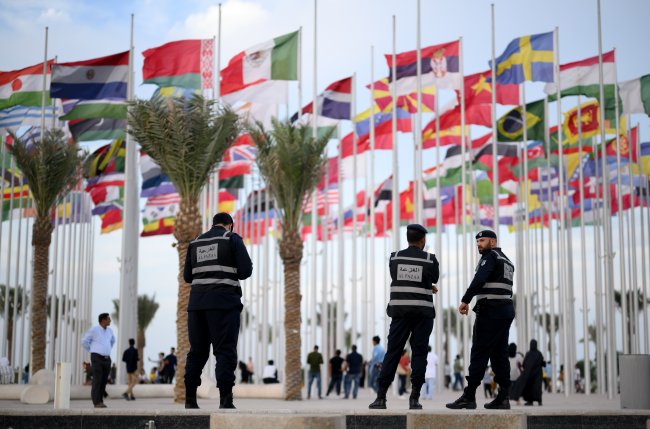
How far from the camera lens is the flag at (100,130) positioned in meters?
34.9

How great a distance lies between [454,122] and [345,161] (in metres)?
9.12

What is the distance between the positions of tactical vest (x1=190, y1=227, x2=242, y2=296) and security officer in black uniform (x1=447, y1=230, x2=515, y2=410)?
2.59 meters

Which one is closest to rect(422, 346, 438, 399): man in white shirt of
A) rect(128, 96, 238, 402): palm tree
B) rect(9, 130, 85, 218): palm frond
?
rect(128, 96, 238, 402): palm tree

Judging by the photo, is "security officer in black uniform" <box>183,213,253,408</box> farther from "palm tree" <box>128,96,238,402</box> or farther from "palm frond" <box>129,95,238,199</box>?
"palm frond" <box>129,95,238,199</box>

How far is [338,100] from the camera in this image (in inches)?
1490

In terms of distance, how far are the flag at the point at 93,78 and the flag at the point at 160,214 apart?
27.4 feet

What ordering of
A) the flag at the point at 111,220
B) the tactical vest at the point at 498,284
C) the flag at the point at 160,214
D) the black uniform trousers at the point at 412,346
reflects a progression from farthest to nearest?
the flag at the point at 111,220, the flag at the point at 160,214, the tactical vest at the point at 498,284, the black uniform trousers at the point at 412,346

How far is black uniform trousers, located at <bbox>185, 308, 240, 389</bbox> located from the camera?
1065 centimetres

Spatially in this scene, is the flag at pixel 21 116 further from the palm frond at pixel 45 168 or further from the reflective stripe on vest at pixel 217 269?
the reflective stripe on vest at pixel 217 269

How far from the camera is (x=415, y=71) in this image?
35438mm

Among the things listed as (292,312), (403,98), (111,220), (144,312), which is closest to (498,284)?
(292,312)

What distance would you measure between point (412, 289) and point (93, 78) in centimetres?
2522

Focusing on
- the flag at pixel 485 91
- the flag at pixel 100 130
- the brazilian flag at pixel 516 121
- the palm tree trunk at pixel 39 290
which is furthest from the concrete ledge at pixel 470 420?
the brazilian flag at pixel 516 121

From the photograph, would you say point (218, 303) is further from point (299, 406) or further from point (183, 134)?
point (183, 134)
